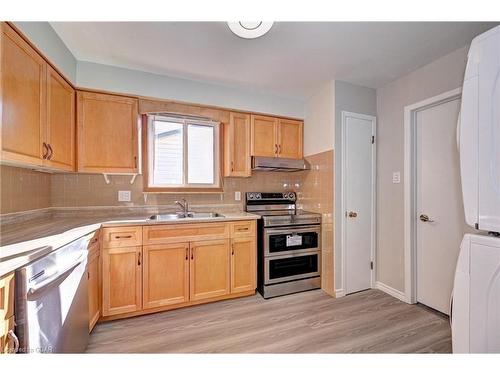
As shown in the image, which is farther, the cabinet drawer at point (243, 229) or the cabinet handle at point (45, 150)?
the cabinet drawer at point (243, 229)

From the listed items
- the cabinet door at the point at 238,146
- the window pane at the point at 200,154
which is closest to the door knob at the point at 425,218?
the cabinet door at the point at 238,146

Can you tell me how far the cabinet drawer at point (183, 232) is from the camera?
204cm

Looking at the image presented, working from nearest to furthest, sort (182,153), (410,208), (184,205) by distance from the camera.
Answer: (410,208), (184,205), (182,153)

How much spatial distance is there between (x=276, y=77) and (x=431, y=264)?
2.50m

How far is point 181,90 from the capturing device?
96.3 inches

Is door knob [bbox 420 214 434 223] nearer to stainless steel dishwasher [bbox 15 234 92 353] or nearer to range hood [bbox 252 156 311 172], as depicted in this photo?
range hood [bbox 252 156 311 172]

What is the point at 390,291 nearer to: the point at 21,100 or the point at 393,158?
the point at 393,158

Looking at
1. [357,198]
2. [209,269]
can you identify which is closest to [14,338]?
[209,269]

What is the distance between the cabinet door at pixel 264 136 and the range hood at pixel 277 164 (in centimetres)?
13

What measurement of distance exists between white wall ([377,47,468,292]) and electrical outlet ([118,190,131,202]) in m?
2.93

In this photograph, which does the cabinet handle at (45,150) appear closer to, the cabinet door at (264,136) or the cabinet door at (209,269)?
the cabinet door at (209,269)

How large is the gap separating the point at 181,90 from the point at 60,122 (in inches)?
45.9
